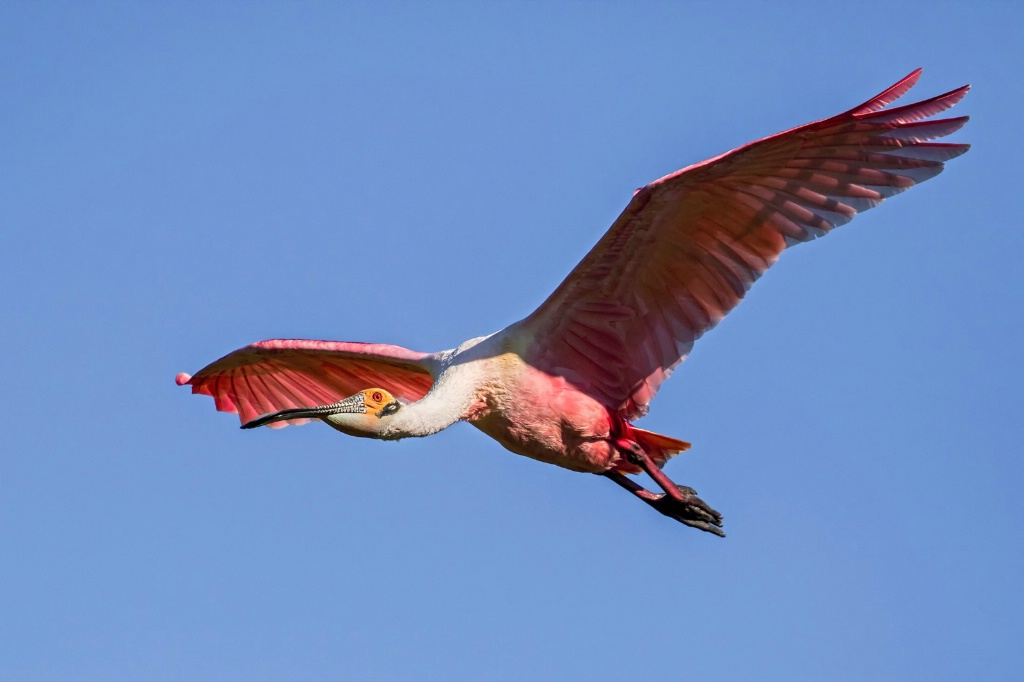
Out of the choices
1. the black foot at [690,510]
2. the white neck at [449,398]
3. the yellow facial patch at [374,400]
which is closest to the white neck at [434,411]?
the white neck at [449,398]

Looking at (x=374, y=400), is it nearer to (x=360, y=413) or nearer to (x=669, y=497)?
(x=360, y=413)

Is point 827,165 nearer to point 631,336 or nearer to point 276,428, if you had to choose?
point 631,336

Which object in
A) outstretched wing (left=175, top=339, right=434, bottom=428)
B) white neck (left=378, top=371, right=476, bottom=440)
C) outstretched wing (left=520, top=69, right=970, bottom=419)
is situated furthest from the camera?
outstretched wing (left=175, top=339, right=434, bottom=428)

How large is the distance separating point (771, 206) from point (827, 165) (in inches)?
22.6

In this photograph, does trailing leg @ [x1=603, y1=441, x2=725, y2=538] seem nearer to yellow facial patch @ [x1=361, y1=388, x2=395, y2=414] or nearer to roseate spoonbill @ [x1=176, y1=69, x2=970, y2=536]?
roseate spoonbill @ [x1=176, y1=69, x2=970, y2=536]

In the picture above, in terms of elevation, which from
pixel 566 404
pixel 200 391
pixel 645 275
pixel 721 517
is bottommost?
pixel 721 517

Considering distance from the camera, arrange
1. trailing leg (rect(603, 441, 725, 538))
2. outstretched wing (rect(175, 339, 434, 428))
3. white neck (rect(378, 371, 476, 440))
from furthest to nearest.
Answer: outstretched wing (rect(175, 339, 434, 428)) < trailing leg (rect(603, 441, 725, 538)) < white neck (rect(378, 371, 476, 440))

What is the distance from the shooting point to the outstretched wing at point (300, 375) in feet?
49.3

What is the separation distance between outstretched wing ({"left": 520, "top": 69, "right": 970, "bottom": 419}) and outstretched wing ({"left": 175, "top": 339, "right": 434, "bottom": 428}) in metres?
2.06

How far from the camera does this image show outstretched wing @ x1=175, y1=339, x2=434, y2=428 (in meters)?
15.0

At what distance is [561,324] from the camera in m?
13.2

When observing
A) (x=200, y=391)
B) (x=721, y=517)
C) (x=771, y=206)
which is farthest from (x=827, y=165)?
(x=200, y=391)

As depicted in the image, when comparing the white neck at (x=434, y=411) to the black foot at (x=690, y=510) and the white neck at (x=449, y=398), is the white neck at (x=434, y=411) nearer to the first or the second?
the white neck at (x=449, y=398)

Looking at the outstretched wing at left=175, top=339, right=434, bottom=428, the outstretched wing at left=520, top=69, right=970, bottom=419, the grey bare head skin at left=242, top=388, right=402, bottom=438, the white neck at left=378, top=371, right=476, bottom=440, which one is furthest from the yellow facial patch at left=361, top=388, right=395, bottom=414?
the outstretched wing at left=175, top=339, right=434, bottom=428
